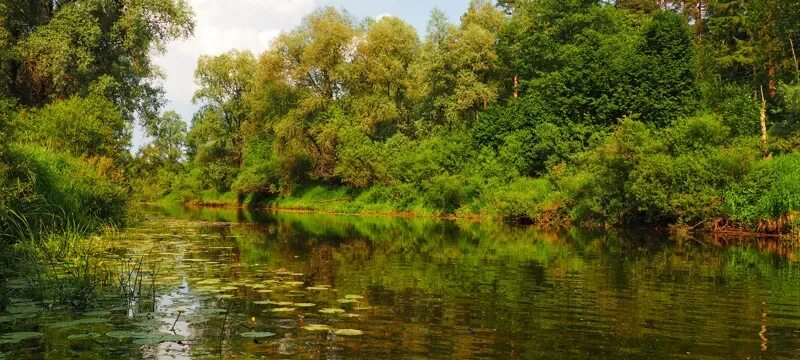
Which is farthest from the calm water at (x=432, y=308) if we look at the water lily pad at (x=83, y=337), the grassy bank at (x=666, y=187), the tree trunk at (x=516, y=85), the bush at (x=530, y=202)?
the tree trunk at (x=516, y=85)

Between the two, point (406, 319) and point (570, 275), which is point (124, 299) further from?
point (570, 275)

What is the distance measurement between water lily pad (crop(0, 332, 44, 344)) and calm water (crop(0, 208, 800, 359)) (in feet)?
0.17

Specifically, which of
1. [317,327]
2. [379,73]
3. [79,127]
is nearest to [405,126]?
[379,73]

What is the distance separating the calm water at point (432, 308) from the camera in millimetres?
8227

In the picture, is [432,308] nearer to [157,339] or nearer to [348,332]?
[348,332]

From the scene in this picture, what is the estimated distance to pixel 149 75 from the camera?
36719 mm

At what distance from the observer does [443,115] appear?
198 ft

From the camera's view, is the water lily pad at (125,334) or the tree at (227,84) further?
the tree at (227,84)

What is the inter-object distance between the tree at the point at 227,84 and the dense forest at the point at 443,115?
0.24 m

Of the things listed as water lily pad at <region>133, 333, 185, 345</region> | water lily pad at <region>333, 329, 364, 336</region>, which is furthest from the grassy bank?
water lily pad at <region>133, 333, 185, 345</region>

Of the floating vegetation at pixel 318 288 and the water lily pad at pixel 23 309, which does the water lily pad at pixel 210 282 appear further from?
the water lily pad at pixel 23 309

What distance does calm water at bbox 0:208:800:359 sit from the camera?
823 cm

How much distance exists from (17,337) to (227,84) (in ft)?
229

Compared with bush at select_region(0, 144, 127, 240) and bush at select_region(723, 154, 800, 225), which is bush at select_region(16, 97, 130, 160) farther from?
bush at select_region(723, 154, 800, 225)
